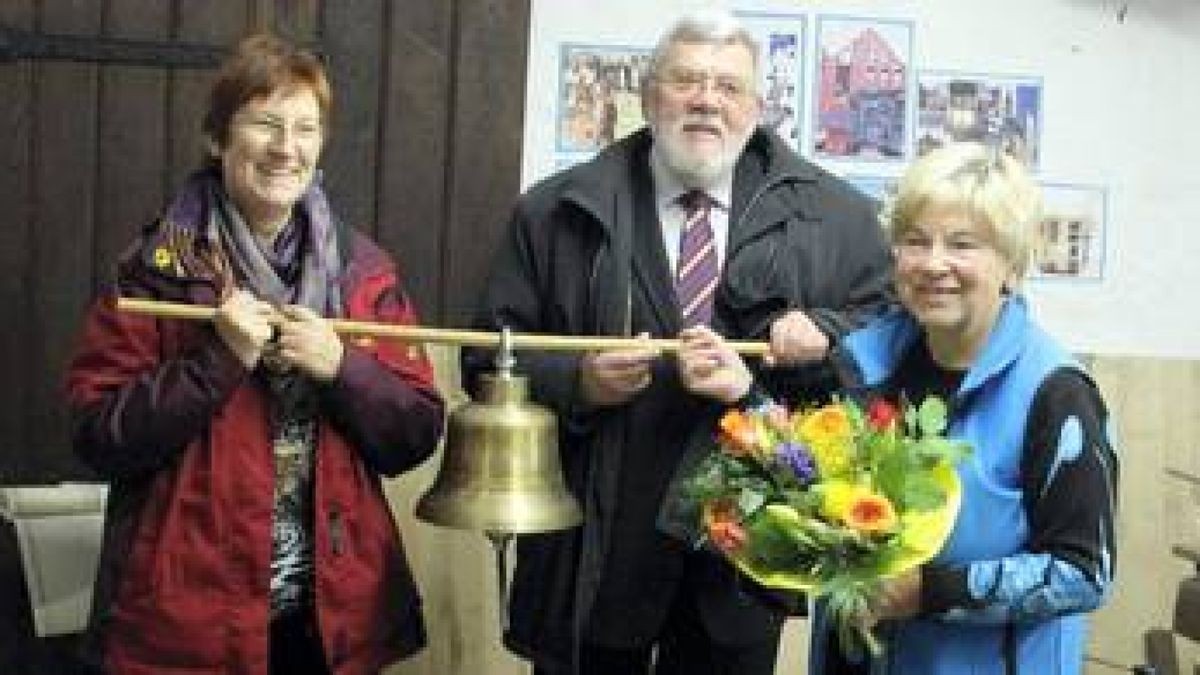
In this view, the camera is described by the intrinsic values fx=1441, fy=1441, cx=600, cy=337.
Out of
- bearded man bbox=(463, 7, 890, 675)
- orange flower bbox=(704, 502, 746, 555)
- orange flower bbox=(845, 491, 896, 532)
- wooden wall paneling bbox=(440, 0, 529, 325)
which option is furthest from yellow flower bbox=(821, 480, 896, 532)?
wooden wall paneling bbox=(440, 0, 529, 325)

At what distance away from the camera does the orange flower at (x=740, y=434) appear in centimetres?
146

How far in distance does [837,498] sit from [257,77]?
2.79 ft

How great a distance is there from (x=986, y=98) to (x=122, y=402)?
1782 millimetres

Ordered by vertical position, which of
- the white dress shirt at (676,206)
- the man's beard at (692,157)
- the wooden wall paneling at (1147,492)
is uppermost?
the man's beard at (692,157)

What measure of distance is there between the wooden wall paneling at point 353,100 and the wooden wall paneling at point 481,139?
14 centimetres

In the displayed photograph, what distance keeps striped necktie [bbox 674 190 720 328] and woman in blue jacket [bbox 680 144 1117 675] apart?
33 centimetres

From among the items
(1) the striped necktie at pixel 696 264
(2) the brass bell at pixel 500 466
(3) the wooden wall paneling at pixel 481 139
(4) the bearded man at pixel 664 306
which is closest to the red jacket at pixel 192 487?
(2) the brass bell at pixel 500 466

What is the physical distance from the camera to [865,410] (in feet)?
5.11

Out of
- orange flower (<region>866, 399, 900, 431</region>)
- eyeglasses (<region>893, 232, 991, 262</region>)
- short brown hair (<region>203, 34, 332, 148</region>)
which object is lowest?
orange flower (<region>866, 399, 900, 431</region>)

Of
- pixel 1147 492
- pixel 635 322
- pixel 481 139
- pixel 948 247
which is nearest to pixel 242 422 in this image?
pixel 635 322

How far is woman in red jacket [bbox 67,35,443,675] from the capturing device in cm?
167

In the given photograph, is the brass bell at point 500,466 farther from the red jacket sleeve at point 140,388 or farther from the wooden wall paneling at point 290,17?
the wooden wall paneling at point 290,17

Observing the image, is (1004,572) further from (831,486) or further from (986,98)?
(986,98)

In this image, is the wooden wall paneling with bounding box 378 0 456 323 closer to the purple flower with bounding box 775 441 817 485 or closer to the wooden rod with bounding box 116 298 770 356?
the wooden rod with bounding box 116 298 770 356
